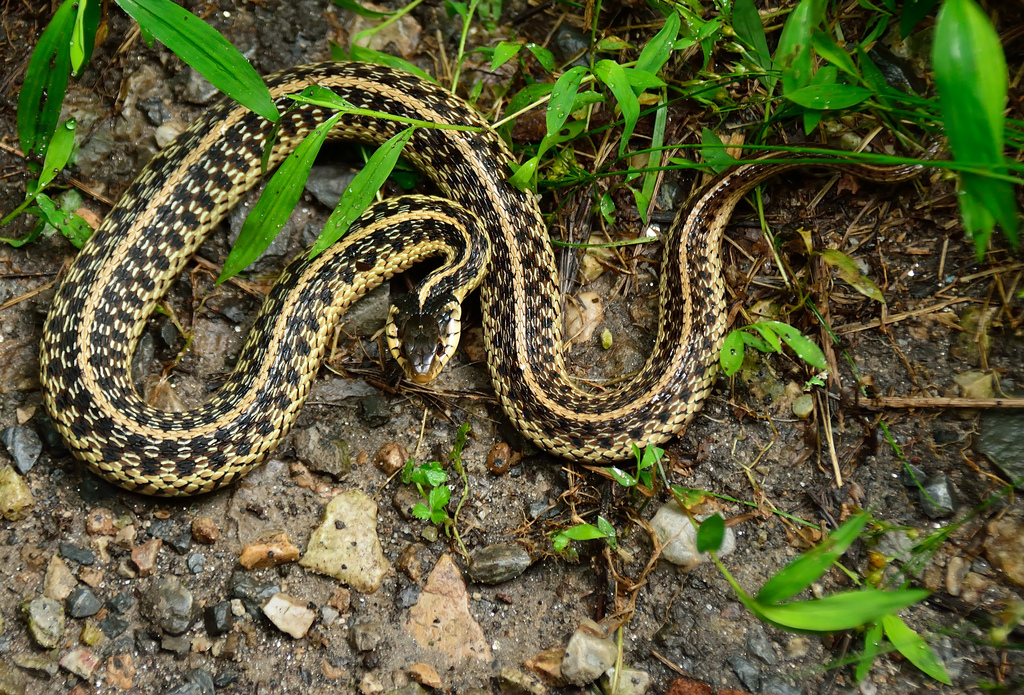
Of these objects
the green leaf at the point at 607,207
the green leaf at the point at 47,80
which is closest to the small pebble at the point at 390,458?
the green leaf at the point at 607,207

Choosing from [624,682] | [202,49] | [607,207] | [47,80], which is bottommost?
[624,682]

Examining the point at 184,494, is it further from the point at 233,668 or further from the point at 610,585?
the point at 610,585

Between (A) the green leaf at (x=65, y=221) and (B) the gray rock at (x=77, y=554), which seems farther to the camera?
(A) the green leaf at (x=65, y=221)

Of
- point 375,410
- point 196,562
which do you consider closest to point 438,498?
point 375,410

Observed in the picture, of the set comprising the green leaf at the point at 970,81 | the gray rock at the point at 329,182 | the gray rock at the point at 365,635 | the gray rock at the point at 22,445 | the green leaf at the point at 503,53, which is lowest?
the gray rock at the point at 365,635

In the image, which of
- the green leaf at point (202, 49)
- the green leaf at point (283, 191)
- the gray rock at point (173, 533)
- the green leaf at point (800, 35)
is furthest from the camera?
the gray rock at point (173, 533)

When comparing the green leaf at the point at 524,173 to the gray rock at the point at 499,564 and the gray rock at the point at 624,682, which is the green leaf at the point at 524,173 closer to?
the gray rock at the point at 499,564

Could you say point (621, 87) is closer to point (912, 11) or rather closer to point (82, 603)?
point (912, 11)

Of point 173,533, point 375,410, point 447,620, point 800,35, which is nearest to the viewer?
point 800,35
